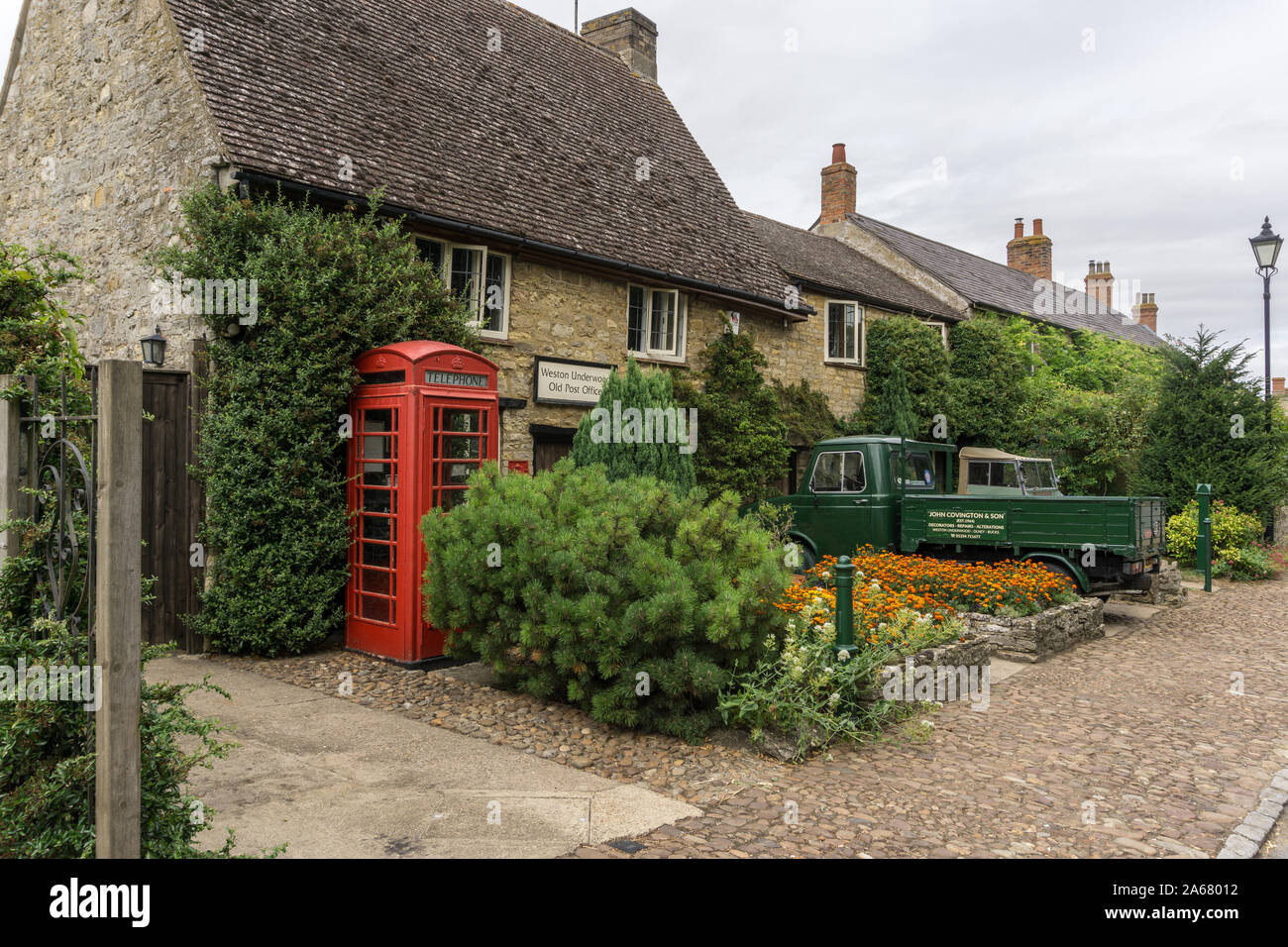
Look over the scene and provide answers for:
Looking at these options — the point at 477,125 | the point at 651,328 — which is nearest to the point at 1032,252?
the point at 651,328

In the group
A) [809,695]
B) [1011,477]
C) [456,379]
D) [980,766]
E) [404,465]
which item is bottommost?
[980,766]

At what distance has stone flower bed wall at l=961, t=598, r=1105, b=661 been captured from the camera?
31.0 feet

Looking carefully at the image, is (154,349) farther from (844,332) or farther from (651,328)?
(844,332)

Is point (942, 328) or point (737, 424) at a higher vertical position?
point (942, 328)

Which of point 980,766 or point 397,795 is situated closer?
point 397,795

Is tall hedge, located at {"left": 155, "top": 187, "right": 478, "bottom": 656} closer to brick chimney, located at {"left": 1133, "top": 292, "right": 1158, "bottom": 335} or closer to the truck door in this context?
the truck door

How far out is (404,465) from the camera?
7977 millimetres

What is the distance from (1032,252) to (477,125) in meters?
32.6

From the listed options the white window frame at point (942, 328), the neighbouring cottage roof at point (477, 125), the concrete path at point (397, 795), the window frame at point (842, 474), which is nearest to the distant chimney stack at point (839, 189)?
the white window frame at point (942, 328)

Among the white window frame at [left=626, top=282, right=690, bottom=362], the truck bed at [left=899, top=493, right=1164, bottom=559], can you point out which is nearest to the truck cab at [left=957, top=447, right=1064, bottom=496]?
Answer: the truck bed at [left=899, top=493, right=1164, bottom=559]

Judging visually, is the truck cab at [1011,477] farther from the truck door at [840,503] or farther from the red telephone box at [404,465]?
the red telephone box at [404,465]

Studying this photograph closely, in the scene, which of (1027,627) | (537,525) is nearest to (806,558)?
(1027,627)

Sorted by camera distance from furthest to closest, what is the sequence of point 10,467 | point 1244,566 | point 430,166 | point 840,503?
1. point 1244,566
2. point 840,503
3. point 430,166
4. point 10,467

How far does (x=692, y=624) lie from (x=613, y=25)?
18860 mm
